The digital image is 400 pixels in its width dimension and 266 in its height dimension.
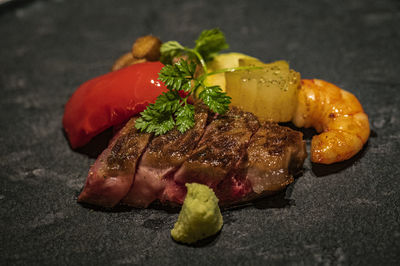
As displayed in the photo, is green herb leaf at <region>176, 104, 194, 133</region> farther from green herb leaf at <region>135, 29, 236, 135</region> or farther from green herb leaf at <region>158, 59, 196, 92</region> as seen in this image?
green herb leaf at <region>158, 59, 196, 92</region>

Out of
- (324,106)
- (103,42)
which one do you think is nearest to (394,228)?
(324,106)

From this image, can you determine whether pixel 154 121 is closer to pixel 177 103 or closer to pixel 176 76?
pixel 177 103

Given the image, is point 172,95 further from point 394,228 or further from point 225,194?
point 394,228

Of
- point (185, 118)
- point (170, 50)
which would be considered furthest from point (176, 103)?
point (170, 50)

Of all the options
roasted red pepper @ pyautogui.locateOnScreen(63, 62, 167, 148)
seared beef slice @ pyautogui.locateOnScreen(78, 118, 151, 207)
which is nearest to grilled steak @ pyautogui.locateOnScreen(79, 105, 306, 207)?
seared beef slice @ pyautogui.locateOnScreen(78, 118, 151, 207)

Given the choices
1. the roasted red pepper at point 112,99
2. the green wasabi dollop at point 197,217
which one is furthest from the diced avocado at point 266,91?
the green wasabi dollop at point 197,217
